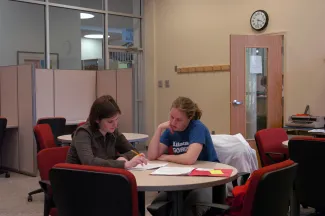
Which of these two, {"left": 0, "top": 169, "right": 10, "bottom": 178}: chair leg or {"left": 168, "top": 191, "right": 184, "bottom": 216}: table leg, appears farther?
A: {"left": 0, "top": 169, "right": 10, "bottom": 178}: chair leg

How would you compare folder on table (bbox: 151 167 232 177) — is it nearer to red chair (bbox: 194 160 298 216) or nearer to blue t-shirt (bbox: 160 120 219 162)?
blue t-shirt (bbox: 160 120 219 162)

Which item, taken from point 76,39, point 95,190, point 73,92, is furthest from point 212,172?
point 76,39

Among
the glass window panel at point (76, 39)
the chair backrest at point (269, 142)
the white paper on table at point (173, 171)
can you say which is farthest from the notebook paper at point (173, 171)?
the glass window panel at point (76, 39)

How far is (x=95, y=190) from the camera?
69.0 inches

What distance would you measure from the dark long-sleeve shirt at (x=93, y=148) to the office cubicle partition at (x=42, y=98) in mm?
3602

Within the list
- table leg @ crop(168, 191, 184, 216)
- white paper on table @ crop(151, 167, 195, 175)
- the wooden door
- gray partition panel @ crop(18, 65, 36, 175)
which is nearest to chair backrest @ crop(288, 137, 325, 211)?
white paper on table @ crop(151, 167, 195, 175)

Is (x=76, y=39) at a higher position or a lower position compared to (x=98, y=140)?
higher

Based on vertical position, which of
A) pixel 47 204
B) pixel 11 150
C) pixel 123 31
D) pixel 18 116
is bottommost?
pixel 11 150

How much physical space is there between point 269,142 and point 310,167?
1255 mm

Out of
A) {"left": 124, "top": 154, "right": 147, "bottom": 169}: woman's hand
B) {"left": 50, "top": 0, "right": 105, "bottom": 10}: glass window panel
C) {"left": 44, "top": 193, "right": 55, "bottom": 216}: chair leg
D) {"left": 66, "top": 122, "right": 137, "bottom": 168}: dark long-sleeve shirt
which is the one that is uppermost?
{"left": 50, "top": 0, "right": 105, "bottom": 10}: glass window panel

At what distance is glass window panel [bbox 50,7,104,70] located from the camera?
759 cm

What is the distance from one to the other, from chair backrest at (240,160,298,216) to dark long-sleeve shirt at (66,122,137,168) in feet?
3.25

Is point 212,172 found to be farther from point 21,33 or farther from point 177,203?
point 21,33

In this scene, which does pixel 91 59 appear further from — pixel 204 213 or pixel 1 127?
pixel 204 213
